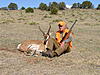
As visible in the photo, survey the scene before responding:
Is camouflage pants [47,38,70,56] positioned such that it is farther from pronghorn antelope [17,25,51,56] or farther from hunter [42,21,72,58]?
pronghorn antelope [17,25,51,56]

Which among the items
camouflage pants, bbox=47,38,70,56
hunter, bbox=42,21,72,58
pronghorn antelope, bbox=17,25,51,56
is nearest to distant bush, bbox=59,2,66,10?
pronghorn antelope, bbox=17,25,51,56

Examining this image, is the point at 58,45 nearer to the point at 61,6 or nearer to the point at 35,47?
the point at 35,47

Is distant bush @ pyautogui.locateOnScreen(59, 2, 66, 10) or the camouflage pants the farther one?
distant bush @ pyautogui.locateOnScreen(59, 2, 66, 10)

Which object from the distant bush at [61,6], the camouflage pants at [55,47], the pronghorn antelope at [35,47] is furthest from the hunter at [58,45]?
the distant bush at [61,6]

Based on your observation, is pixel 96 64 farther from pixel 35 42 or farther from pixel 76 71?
pixel 35 42

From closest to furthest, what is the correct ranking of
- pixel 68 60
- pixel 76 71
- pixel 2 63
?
pixel 76 71 < pixel 2 63 < pixel 68 60

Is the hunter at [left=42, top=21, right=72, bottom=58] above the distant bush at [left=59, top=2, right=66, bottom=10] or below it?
above

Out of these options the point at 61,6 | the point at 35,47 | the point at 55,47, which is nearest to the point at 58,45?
the point at 55,47

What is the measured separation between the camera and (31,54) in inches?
350

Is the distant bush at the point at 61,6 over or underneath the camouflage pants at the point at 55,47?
underneath

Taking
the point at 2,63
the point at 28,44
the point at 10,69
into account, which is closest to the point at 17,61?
the point at 2,63

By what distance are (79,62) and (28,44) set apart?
228cm

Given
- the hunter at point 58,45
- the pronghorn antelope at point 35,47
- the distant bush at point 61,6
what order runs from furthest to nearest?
the distant bush at point 61,6 → the pronghorn antelope at point 35,47 → the hunter at point 58,45

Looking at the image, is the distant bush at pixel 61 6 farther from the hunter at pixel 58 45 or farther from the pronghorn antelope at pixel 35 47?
the hunter at pixel 58 45
